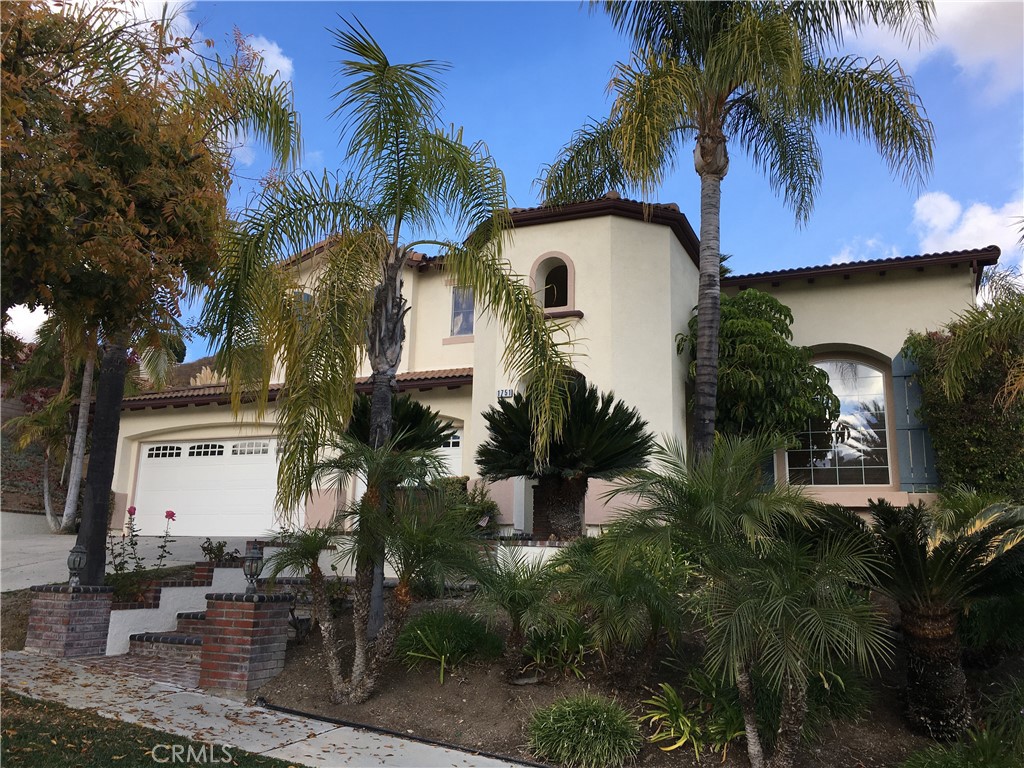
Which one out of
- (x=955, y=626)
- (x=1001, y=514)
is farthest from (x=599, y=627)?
(x=1001, y=514)

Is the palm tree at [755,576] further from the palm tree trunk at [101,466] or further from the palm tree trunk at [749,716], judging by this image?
the palm tree trunk at [101,466]

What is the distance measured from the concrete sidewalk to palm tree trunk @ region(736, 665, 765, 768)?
1982mm

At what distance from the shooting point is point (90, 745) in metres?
6.52

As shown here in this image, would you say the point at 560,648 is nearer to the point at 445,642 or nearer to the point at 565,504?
the point at 445,642

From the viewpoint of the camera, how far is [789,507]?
6.73 metres

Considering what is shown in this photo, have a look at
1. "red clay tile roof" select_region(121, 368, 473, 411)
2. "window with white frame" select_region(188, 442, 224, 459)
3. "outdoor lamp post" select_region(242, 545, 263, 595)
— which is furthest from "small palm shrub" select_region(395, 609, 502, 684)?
"window with white frame" select_region(188, 442, 224, 459)

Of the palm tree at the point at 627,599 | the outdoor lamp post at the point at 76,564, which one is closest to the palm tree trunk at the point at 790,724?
the palm tree at the point at 627,599

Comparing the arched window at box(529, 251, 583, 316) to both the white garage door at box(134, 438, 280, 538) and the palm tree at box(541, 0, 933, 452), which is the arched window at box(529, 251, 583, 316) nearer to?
the palm tree at box(541, 0, 933, 452)

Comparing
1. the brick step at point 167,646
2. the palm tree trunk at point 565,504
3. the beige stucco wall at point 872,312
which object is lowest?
the brick step at point 167,646

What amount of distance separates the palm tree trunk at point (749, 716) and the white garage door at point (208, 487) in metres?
14.0

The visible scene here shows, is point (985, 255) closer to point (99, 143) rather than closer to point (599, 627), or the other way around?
point (599, 627)

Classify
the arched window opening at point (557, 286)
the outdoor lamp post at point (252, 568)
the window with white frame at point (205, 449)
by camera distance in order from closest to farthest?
the outdoor lamp post at point (252, 568) → the arched window opening at point (557, 286) → the window with white frame at point (205, 449)

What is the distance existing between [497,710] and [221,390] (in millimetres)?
14287

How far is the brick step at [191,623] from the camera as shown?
34.8 ft
